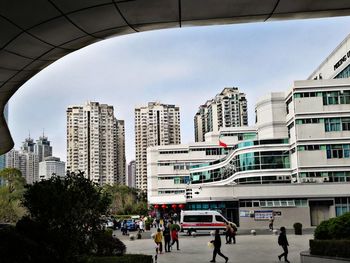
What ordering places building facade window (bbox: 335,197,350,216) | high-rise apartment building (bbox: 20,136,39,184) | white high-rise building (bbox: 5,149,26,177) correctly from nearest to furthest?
building facade window (bbox: 335,197,350,216), white high-rise building (bbox: 5,149,26,177), high-rise apartment building (bbox: 20,136,39,184)

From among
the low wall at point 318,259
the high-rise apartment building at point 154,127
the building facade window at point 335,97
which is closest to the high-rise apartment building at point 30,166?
the high-rise apartment building at point 154,127

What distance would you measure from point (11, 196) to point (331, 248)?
45580mm

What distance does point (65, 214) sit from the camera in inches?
520

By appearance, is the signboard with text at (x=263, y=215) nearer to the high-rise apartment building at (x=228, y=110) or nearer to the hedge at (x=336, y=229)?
the hedge at (x=336, y=229)

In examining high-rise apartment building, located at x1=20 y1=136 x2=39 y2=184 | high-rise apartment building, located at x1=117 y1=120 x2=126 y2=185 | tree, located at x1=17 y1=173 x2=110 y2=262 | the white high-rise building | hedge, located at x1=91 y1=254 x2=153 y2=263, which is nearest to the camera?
tree, located at x1=17 y1=173 x2=110 y2=262

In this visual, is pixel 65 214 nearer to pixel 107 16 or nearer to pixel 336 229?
pixel 107 16

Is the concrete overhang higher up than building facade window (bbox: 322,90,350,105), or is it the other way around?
building facade window (bbox: 322,90,350,105)

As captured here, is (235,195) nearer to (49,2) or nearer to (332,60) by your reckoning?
(332,60)

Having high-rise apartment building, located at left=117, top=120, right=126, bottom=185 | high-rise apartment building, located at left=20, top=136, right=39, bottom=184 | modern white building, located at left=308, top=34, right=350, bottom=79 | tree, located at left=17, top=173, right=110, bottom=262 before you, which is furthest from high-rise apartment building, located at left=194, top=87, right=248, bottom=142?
tree, located at left=17, top=173, right=110, bottom=262

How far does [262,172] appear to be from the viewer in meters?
57.1

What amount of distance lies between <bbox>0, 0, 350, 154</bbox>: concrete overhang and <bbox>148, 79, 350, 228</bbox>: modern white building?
143ft

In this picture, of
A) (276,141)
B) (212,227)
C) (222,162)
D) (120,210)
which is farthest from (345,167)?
A: (120,210)

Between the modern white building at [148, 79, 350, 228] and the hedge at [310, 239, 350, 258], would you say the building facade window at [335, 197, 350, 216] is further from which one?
the hedge at [310, 239, 350, 258]

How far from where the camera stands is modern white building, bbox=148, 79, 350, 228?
4981 centimetres
